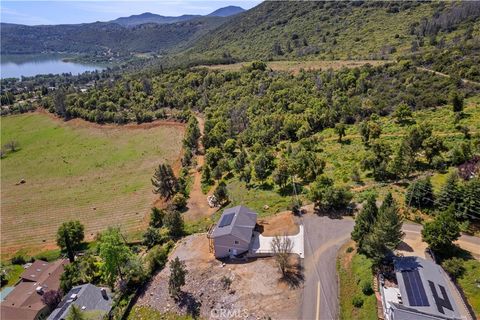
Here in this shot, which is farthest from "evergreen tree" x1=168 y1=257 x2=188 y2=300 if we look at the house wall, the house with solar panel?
the house with solar panel

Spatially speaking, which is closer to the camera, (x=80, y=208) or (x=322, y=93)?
(x=80, y=208)

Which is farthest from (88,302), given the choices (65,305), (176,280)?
(176,280)

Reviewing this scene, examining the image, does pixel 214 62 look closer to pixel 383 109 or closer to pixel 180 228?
pixel 383 109

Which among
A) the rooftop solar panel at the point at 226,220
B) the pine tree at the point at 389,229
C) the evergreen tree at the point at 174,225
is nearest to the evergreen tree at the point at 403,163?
the pine tree at the point at 389,229

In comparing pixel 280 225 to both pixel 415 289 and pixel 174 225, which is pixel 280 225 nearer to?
pixel 174 225

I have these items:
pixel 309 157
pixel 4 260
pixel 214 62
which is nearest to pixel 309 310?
pixel 309 157

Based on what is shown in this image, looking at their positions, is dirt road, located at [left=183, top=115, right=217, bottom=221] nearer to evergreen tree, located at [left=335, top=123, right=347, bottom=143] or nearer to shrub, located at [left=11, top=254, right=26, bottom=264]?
shrub, located at [left=11, top=254, right=26, bottom=264]

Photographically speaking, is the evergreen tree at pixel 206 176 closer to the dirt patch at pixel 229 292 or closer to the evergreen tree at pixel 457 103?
the dirt patch at pixel 229 292

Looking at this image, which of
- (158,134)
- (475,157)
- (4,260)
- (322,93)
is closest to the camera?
(475,157)
